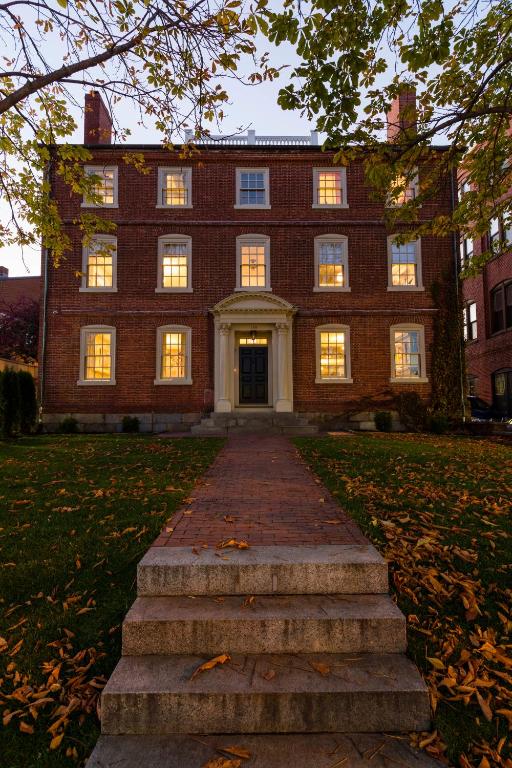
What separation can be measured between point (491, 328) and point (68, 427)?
66.5ft

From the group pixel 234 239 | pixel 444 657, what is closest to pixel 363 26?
pixel 444 657

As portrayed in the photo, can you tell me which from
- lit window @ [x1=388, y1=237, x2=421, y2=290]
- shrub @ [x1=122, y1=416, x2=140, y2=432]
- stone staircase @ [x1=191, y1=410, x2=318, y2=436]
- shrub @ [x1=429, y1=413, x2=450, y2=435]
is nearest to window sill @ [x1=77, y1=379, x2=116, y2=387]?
shrub @ [x1=122, y1=416, x2=140, y2=432]

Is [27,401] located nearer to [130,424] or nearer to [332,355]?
[130,424]

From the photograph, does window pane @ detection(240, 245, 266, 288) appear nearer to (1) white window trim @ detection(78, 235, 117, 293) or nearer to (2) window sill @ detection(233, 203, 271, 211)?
(2) window sill @ detection(233, 203, 271, 211)

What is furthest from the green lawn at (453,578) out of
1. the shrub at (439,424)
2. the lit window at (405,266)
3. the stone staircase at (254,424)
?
the lit window at (405,266)

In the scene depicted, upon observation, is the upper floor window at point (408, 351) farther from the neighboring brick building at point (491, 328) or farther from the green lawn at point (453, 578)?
the green lawn at point (453, 578)

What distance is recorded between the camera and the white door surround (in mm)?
14492

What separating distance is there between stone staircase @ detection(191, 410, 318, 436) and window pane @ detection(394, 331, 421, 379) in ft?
13.7

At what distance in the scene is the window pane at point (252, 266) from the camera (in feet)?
49.7

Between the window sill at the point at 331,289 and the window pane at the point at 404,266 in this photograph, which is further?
the window pane at the point at 404,266

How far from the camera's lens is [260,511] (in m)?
4.44

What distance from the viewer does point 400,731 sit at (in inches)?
85.8

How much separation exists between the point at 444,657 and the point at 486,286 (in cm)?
2226

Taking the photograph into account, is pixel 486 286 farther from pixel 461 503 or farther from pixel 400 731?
pixel 400 731
